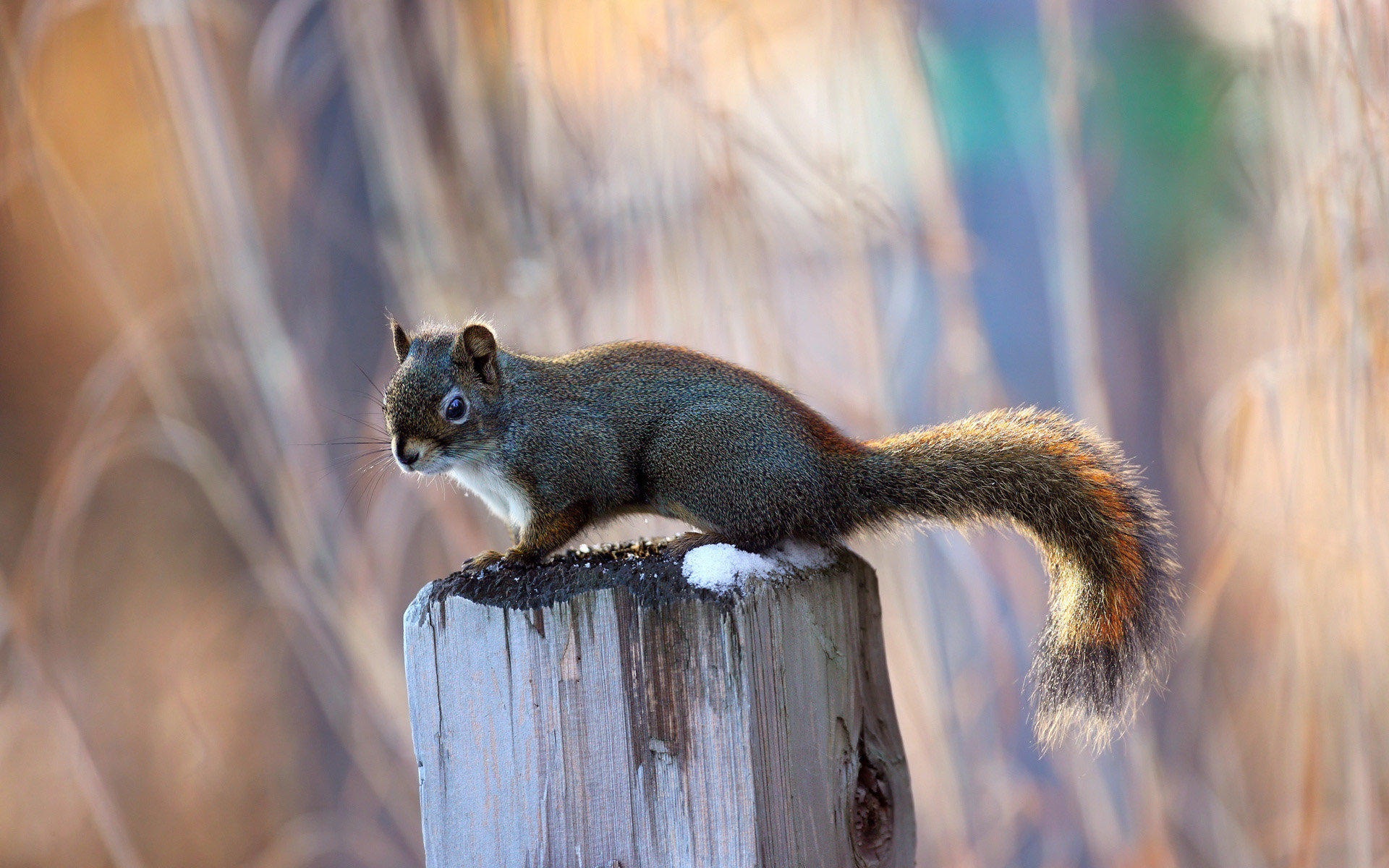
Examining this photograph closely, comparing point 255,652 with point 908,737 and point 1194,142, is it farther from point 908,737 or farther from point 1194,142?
point 1194,142

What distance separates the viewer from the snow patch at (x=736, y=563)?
3.04ft

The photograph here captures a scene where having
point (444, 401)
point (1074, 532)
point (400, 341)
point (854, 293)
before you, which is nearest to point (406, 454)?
point (444, 401)

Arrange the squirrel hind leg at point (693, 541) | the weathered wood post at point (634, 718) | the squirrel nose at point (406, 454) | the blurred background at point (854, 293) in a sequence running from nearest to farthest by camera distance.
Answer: the weathered wood post at point (634, 718) < the squirrel hind leg at point (693, 541) < the squirrel nose at point (406, 454) < the blurred background at point (854, 293)

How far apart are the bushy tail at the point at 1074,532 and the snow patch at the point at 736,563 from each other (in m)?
0.11

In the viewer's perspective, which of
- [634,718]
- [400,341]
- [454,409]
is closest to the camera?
[634,718]

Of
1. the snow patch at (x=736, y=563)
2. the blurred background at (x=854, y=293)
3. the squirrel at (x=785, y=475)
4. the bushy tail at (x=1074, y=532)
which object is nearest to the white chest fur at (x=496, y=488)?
the squirrel at (x=785, y=475)

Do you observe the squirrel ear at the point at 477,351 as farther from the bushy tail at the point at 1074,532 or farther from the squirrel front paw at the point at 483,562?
the bushy tail at the point at 1074,532

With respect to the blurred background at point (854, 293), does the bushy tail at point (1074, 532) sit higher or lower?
lower

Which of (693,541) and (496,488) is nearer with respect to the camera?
(693,541)

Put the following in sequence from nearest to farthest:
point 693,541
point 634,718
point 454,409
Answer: point 634,718
point 693,541
point 454,409

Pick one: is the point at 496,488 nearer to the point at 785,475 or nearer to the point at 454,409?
the point at 454,409

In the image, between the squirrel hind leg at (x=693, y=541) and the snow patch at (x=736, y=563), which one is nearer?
the snow patch at (x=736, y=563)

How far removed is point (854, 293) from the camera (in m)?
1.78

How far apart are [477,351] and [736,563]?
17.0 inches
